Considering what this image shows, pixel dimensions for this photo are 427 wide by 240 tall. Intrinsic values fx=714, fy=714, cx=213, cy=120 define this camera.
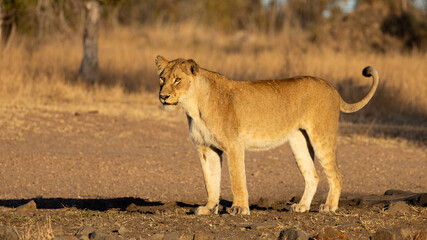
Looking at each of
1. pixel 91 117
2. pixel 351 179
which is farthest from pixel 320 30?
pixel 351 179

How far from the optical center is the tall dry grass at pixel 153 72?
570 inches

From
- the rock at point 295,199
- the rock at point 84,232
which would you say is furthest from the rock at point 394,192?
the rock at point 84,232

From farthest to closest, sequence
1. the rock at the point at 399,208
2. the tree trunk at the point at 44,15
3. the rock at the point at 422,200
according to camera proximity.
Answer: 1. the tree trunk at the point at 44,15
2. the rock at the point at 422,200
3. the rock at the point at 399,208

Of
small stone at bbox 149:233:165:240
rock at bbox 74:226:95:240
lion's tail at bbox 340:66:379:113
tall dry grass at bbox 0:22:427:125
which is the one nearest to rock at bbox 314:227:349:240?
small stone at bbox 149:233:165:240

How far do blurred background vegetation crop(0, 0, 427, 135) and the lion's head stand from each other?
7196 millimetres

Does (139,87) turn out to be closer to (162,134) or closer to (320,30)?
(162,134)

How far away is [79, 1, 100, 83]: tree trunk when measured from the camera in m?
16.4

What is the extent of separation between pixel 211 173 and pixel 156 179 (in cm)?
252

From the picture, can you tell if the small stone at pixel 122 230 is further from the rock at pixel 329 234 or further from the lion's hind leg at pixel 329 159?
the lion's hind leg at pixel 329 159

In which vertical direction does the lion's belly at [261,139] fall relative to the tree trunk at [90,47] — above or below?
below

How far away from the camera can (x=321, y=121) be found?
692 cm

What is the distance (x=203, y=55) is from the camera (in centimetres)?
1980

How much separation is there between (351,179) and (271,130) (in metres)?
3.00

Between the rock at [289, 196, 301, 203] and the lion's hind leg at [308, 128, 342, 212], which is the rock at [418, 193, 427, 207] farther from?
the rock at [289, 196, 301, 203]
